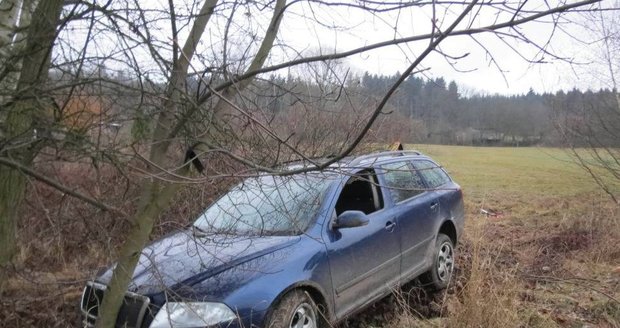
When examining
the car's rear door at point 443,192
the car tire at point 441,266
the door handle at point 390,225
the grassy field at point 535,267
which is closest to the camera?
the grassy field at point 535,267

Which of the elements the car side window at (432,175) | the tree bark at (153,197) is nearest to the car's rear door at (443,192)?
the car side window at (432,175)

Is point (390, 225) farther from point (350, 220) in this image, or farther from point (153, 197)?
point (153, 197)

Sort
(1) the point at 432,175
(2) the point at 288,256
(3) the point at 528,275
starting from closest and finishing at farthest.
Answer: (2) the point at 288,256
(3) the point at 528,275
(1) the point at 432,175

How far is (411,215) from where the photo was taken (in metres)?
5.66

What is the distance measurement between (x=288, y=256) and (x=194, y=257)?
701 millimetres

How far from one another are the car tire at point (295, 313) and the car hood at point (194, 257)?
38 centimetres

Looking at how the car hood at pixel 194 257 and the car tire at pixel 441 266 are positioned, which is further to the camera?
the car tire at pixel 441 266

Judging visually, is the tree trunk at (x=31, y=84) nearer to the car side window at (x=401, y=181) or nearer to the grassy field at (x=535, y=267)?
the grassy field at (x=535, y=267)

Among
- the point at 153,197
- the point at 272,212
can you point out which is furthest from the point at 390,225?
the point at 153,197

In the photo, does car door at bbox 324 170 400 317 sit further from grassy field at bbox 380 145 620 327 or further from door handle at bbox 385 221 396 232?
grassy field at bbox 380 145 620 327

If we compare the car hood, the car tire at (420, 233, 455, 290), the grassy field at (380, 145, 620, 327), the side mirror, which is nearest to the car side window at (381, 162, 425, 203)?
the car tire at (420, 233, 455, 290)

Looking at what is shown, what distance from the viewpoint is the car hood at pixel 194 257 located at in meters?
3.65

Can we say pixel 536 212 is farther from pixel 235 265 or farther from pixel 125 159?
pixel 125 159

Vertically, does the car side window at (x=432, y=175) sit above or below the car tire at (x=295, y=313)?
above
